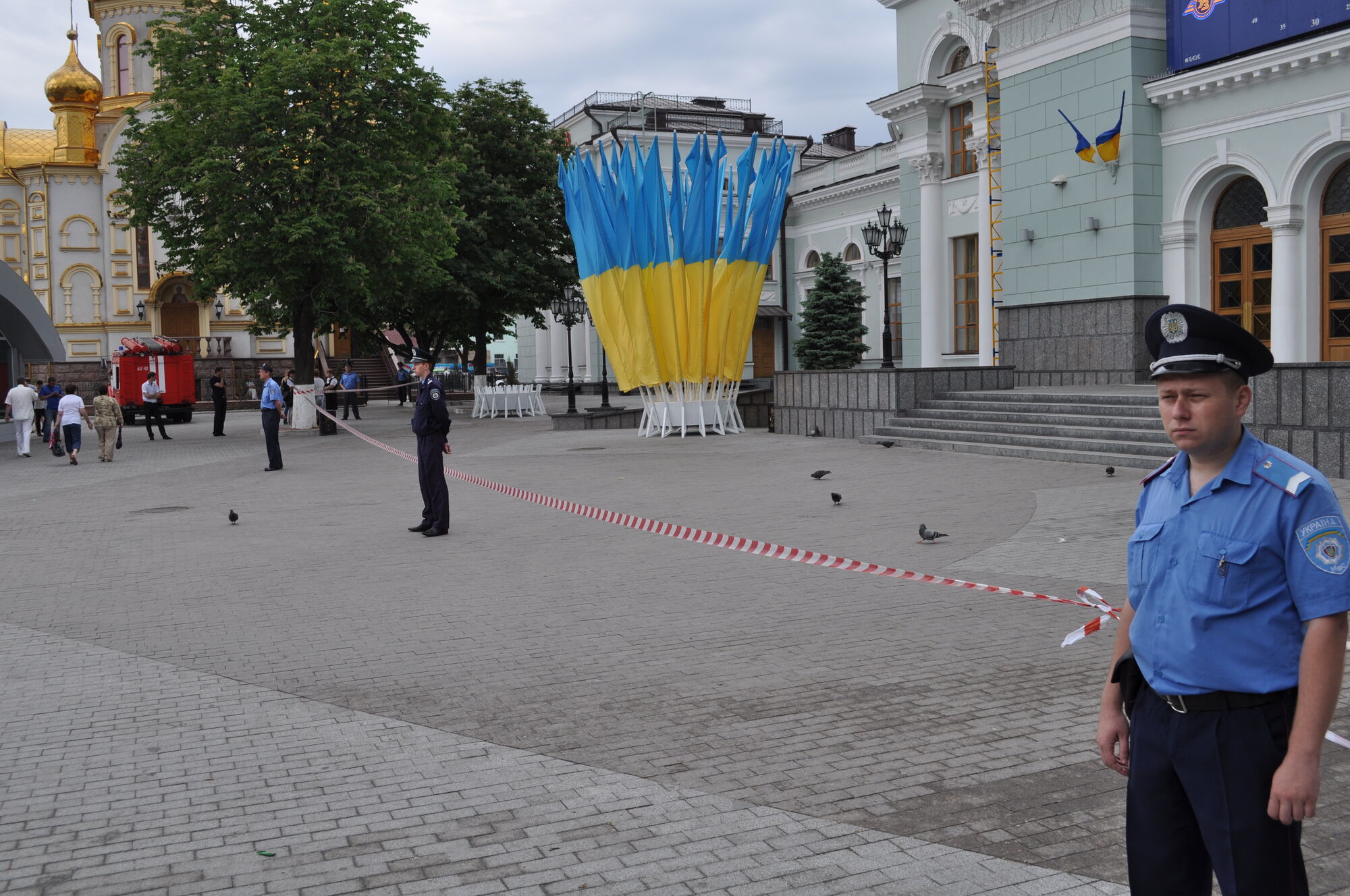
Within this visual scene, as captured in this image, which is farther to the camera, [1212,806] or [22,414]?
[22,414]

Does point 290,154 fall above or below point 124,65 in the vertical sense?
below

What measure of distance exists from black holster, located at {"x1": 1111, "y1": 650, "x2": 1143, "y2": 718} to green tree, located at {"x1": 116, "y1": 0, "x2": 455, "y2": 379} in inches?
1039

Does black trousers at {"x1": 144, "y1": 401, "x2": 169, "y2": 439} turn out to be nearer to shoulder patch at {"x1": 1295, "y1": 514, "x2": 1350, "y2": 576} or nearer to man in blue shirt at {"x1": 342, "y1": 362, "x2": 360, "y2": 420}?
man in blue shirt at {"x1": 342, "y1": 362, "x2": 360, "y2": 420}

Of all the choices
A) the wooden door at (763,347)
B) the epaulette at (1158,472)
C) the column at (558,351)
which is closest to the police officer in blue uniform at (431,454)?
the epaulette at (1158,472)

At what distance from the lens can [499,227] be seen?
128 ft

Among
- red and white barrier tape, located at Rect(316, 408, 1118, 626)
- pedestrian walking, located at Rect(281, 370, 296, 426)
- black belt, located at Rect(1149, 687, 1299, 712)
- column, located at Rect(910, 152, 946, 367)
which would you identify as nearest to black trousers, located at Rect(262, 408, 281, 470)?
red and white barrier tape, located at Rect(316, 408, 1118, 626)

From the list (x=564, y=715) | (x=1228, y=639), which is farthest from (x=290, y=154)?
(x=1228, y=639)

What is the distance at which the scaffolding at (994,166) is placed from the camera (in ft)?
102

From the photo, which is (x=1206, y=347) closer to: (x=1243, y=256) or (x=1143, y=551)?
(x=1143, y=551)

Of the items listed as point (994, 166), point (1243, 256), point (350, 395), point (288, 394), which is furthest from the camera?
point (350, 395)

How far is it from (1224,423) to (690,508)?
1165 centimetres

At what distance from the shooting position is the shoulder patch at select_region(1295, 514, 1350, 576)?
2.54 meters

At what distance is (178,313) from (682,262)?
4209cm

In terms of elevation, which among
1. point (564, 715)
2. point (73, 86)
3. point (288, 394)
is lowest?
point (564, 715)
